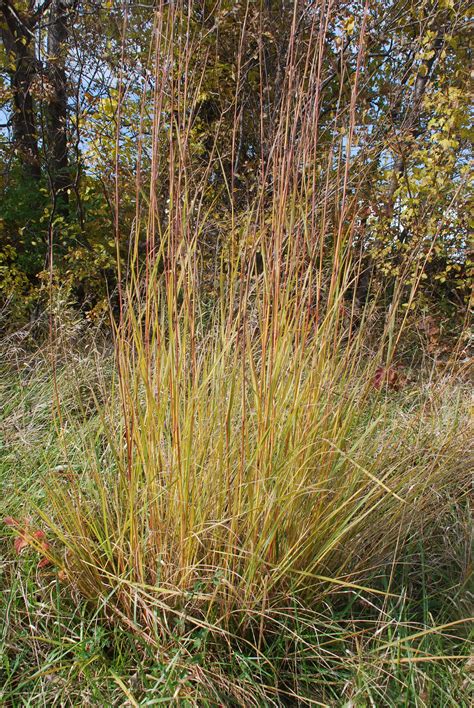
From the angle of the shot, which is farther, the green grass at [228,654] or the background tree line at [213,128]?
the background tree line at [213,128]

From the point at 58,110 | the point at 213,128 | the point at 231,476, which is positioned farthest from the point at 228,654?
the point at 58,110

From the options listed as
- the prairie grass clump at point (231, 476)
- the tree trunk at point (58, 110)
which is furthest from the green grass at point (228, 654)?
the tree trunk at point (58, 110)

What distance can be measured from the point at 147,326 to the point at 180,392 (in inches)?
8.1

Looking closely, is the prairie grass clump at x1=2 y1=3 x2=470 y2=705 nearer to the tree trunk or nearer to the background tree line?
the background tree line

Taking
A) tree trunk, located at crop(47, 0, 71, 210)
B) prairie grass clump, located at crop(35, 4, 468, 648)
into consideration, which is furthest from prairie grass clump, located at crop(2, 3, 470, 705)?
tree trunk, located at crop(47, 0, 71, 210)

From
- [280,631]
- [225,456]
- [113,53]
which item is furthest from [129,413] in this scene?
[113,53]

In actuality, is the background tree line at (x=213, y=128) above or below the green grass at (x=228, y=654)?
above

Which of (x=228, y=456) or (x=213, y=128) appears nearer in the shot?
(x=228, y=456)

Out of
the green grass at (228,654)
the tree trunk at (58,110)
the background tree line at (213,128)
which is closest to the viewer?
the green grass at (228,654)

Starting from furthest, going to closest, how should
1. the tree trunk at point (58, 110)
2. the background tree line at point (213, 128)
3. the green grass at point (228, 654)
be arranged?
1. the tree trunk at point (58, 110)
2. the background tree line at point (213, 128)
3. the green grass at point (228, 654)

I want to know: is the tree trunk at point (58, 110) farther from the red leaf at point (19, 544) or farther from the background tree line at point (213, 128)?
the red leaf at point (19, 544)

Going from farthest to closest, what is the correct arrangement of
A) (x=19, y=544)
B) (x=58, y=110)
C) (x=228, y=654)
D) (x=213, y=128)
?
(x=58, y=110) → (x=213, y=128) → (x=19, y=544) → (x=228, y=654)

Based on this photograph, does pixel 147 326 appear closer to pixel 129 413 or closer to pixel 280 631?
pixel 129 413

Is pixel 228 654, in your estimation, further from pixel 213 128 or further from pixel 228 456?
pixel 213 128
